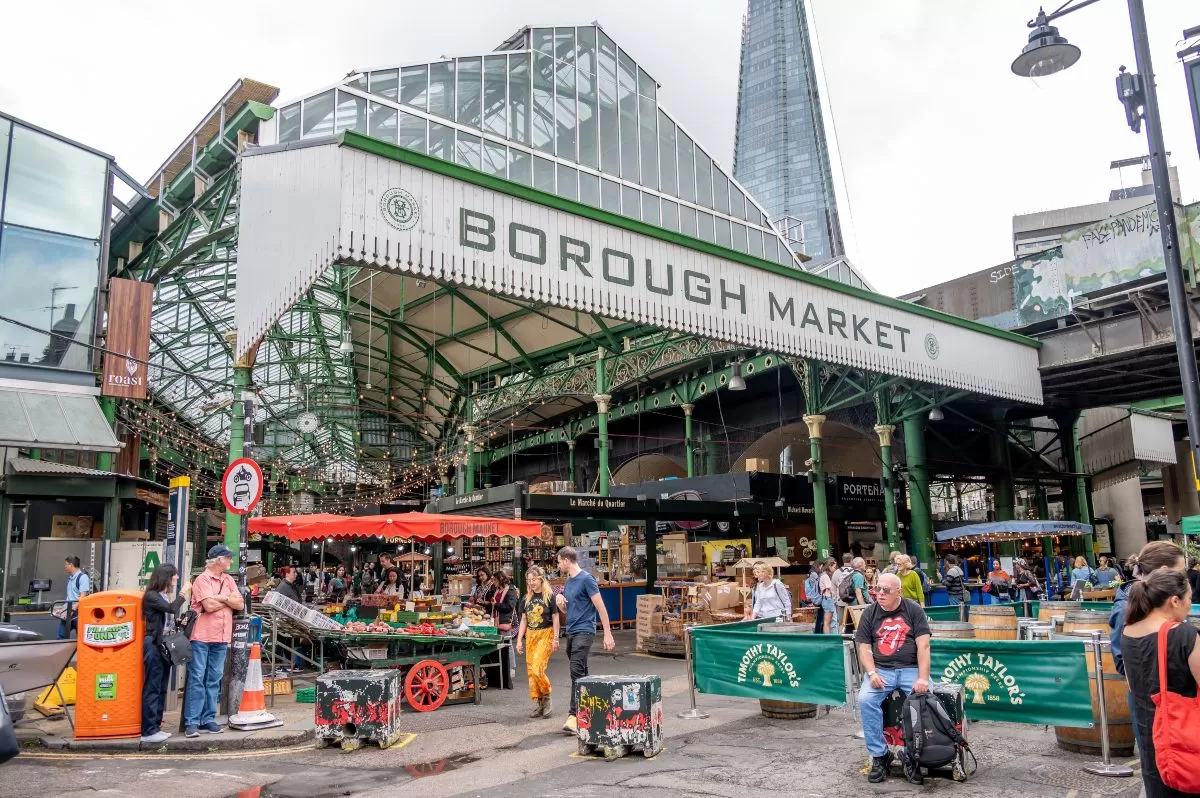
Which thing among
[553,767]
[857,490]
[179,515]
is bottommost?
[553,767]

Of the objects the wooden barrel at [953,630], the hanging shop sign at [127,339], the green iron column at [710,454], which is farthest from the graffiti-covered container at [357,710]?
the green iron column at [710,454]

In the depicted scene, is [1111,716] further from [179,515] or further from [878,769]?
[179,515]

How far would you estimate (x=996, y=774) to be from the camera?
260 inches

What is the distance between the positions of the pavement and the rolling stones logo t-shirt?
0.88 meters

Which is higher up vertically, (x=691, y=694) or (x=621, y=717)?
(x=621, y=717)

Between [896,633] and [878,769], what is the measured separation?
100 cm

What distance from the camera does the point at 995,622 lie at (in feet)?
33.4

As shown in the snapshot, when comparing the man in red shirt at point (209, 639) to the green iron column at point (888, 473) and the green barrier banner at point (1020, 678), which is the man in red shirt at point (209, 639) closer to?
the green barrier banner at point (1020, 678)

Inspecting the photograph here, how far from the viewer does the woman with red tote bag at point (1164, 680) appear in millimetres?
3922

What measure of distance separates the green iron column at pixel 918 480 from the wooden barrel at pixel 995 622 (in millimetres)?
13614

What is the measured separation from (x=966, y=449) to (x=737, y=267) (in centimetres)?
1629

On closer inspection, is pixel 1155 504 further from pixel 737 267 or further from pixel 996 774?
pixel 996 774

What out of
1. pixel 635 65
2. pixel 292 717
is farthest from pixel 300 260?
pixel 635 65

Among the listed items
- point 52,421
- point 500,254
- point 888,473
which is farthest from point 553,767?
point 888,473
